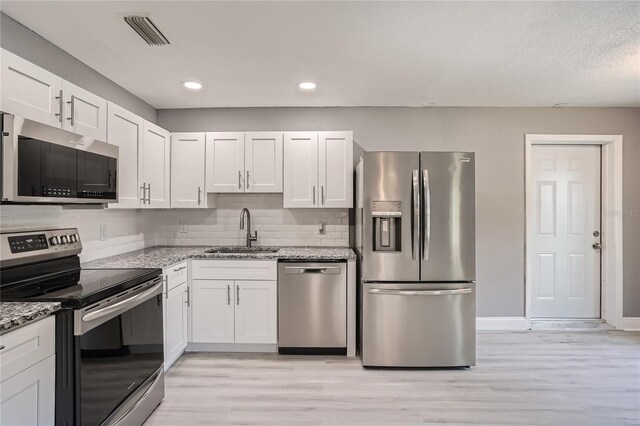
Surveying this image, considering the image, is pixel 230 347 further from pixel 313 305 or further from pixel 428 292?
pixel 428 292

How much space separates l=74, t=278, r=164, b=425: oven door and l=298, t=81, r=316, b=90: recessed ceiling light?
6.74ft

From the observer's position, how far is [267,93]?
342 centimetres

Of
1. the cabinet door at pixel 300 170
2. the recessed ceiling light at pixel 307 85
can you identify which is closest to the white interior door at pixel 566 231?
the cabinet door at pixel 300 170

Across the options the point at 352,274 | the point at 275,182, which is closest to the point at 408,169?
the point at 352,274

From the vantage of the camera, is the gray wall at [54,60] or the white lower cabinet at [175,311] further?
the white lower cabinet at [175,311]

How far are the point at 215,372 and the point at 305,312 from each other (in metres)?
0.89

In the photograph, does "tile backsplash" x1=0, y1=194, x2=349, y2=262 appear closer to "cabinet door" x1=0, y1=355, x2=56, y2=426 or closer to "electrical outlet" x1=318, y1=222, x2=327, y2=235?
"electrical outlet" x1=318, y1=222, x2=327, y2=235

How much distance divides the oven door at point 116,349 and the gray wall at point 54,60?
1647 millimetres

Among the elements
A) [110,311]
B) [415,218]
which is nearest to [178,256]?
[110,311]

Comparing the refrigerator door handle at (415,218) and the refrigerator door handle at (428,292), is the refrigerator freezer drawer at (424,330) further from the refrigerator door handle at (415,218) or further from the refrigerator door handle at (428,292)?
the refrigerator door handle at (415,218)

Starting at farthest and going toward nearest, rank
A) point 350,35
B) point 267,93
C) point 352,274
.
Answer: point 267,93 → point 352,274 → point 350,35

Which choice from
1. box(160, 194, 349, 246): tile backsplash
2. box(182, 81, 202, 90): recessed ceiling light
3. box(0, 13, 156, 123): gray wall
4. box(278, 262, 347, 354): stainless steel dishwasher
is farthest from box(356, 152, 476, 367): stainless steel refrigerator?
box(0, 13, 156, 123): gray wall

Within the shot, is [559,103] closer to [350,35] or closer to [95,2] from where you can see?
[350,35]

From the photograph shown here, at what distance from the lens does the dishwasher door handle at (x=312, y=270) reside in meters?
3.17
